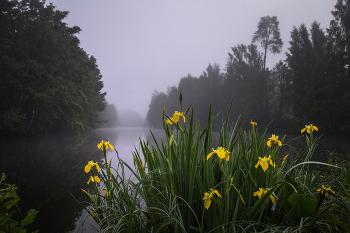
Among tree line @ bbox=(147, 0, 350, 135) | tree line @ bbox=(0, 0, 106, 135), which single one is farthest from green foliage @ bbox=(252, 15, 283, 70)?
tree line @ bbox=(0, 0, 106, 135)

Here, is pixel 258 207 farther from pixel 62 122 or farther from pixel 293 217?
pixel 62 122

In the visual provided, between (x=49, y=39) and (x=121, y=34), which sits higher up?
(x=121, y=34)

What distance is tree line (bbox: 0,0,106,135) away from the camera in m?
11.7

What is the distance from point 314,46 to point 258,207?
754 inches

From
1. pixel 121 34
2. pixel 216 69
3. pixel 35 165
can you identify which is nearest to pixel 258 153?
pixel 35 165

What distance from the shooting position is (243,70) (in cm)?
2133

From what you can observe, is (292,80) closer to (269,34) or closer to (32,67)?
(269,34)

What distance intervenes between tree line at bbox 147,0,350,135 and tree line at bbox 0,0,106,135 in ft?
40.0

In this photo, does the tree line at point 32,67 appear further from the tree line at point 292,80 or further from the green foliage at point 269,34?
the green foliage at point 269,34

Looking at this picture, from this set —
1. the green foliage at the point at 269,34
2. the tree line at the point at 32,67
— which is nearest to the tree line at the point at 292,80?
the green foliage at the point at 269,34

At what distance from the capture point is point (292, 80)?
15.6 meters

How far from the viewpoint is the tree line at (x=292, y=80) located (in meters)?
11.6

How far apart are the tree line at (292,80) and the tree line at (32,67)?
40.0 ft

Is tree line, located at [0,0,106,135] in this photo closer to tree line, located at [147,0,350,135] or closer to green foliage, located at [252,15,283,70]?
tree line, located at [147,0,350,135]
